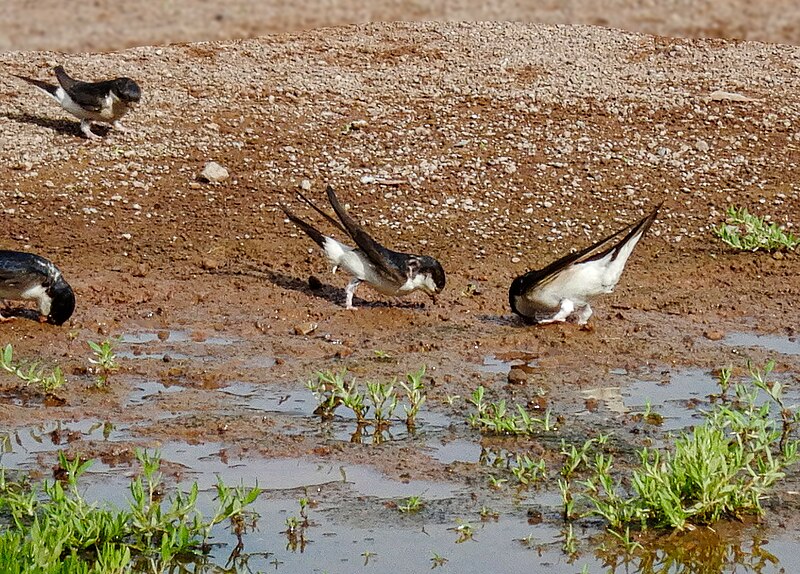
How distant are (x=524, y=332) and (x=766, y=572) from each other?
3064 millimetres

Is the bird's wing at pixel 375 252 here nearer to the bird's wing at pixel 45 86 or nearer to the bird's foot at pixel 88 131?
the bird's foot at pixel 88 131

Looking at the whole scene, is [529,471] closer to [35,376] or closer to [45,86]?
[35,376]

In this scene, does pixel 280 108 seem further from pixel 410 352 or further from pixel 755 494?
pixel 755 494

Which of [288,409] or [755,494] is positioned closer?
[755,494]

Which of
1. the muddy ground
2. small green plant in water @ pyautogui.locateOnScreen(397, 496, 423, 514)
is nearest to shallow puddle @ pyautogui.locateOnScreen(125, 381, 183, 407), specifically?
the muddy ground

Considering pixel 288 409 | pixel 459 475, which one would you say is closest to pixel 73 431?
pixel 288 409

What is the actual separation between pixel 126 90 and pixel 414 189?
2.42 metres

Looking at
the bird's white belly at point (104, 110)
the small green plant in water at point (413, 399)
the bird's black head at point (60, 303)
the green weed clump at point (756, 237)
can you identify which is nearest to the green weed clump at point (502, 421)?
the small green plant in water at point (413, 399)

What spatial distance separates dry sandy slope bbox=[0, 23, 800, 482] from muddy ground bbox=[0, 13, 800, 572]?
0.07ft

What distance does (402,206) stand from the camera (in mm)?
9539

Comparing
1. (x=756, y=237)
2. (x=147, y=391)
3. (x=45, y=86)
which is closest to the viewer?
(x=147, y=391)

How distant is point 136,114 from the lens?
36.8ft

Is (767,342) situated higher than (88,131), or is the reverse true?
(88,131)

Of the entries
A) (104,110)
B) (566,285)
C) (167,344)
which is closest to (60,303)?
(167,344)
